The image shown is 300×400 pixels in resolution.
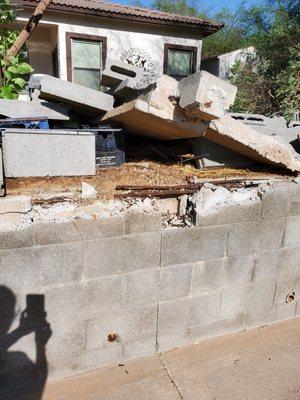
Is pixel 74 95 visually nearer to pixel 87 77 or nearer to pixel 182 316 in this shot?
pixel 182 316

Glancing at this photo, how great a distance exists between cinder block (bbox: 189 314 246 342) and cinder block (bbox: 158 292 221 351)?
6 cm

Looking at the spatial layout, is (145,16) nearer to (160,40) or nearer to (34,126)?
(160,40)

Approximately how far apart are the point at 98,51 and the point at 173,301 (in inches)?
312

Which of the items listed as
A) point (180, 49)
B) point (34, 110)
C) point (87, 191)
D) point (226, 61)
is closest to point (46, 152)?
point (87, 191)

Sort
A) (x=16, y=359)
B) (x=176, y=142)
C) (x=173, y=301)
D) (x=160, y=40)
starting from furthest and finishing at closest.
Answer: (x=160, y=40) → (x=176, y=142) → (x=173, y=301) → (x=16, y=359)

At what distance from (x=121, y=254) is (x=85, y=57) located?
7.67 m

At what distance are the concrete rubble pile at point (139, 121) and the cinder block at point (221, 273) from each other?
3.36ft

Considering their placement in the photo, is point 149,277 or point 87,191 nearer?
point 87,191

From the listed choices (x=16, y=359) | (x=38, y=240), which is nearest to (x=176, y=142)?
(x=38, y=240)

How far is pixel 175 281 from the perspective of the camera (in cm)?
294

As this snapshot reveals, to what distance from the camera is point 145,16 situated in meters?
8.91

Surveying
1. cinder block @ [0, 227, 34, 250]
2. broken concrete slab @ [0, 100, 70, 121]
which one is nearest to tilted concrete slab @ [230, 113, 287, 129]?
broken concrete slab @ [0, 100, 70, 121]

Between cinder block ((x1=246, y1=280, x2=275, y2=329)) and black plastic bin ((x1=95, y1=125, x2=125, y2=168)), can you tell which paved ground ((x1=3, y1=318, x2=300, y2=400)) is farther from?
black plastic bin ((x1=95, y1=125, x2=125, y2=168))

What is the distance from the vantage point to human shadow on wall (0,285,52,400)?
7.89 feet
